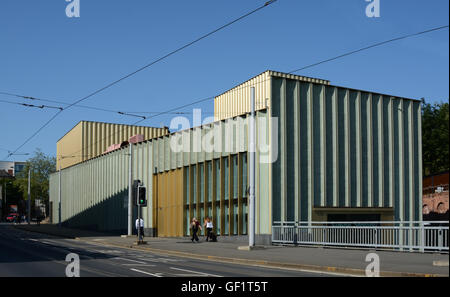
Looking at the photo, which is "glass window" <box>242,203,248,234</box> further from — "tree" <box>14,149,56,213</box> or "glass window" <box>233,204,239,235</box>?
"tree" <box>14,149,56,213</box>

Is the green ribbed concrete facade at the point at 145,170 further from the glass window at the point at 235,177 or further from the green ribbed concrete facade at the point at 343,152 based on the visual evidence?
the green ribbed concrete facade at the point at 343,152

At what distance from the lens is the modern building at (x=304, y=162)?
34.1 metres

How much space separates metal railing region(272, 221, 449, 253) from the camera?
2406cm

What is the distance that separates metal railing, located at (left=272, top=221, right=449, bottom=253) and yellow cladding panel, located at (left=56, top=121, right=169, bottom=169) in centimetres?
4424

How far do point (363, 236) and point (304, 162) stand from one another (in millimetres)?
8130

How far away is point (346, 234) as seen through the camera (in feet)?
94.1

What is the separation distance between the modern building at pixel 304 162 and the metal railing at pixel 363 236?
1.62 metres

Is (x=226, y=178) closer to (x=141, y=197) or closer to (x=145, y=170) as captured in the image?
(x=141, y=197)

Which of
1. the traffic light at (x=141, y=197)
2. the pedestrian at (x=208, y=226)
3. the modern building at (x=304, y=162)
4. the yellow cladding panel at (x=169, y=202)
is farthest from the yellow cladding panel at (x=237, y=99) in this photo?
the traffic light at (x=141, y=197)

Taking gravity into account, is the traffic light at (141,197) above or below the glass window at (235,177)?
below

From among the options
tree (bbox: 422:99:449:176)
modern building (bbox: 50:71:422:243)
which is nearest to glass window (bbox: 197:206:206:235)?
modern building (bbox: 50:71:422:243)

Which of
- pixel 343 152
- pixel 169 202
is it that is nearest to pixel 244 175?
pixel 343 152
